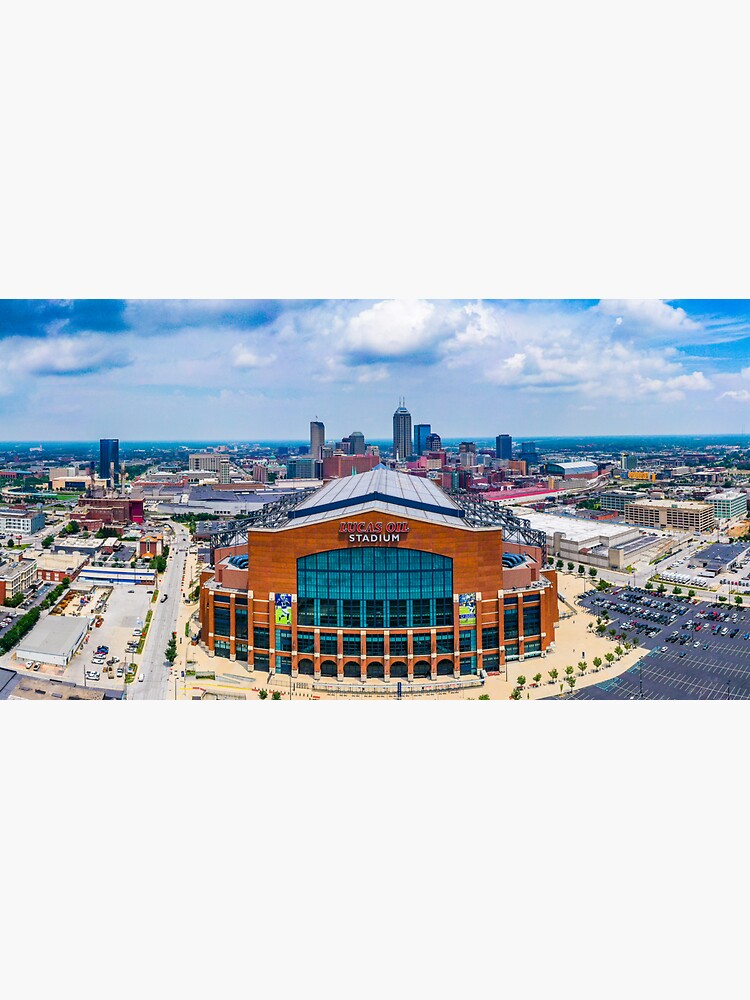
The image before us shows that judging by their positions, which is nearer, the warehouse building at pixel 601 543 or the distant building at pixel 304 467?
the warehouse building at pixel 601 543

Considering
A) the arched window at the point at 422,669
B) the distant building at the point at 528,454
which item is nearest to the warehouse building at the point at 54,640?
the arched window at the point at 422,669

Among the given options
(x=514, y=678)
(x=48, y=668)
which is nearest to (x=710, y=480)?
(x=514, y=678)

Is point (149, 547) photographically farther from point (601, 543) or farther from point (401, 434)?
point (601, 543)

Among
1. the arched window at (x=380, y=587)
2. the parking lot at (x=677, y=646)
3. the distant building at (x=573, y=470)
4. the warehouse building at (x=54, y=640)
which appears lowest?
the parking lot at (x=677, y=646)

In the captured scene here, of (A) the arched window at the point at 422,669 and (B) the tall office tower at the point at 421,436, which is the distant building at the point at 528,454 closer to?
(B) the tall office tower at the point at 421,436

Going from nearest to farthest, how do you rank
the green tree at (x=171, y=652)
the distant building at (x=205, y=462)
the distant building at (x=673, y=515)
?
1. the green tree at (x=171, y=652)
2. the distant building at (x=205, y=462)
3. the distant building at (x=673, y=515)

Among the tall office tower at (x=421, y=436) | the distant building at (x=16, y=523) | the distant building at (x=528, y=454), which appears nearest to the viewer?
the tall office tower at (x=421, y=436)

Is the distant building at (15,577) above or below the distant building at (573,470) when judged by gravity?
below
